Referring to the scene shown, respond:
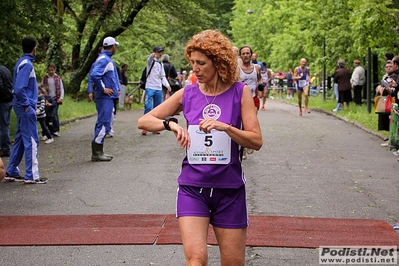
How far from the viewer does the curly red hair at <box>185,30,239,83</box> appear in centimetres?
510

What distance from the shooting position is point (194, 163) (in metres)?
5.07

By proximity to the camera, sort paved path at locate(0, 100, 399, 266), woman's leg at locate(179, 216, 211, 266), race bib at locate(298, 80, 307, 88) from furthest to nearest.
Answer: race bib at locate(298, 80, 307, 88)
paved path at locate(0, 100, 399, 266)
woman's leg at locate(179, 216, 211, 266)

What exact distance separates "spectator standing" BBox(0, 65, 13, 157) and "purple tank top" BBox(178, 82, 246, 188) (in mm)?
9626

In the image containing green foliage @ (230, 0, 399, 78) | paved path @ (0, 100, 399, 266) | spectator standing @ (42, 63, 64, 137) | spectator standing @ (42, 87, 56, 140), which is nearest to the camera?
paved path @ (0, 100, 399, 266)

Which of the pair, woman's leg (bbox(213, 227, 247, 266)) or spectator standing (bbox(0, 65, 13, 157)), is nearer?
woman's leg (bbox(213, 227, 247, 266))

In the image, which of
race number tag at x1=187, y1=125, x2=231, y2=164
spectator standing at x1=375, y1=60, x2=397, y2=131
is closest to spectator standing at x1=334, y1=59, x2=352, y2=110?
spectator standing at x1=375, y1=60, x2=397, y2=131

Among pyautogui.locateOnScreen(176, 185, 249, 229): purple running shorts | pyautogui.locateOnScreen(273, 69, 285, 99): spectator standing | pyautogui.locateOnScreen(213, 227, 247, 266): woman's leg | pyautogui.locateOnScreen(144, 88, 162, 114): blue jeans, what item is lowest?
pyautogui.locateOnScreen(273, 69, 285, 99): spectator standing

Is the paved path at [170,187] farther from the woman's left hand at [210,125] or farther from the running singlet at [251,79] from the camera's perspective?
the woman's left hand at [210,125]

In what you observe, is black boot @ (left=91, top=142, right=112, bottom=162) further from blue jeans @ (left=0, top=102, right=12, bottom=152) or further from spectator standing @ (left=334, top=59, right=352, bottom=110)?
spectator standing @ (left=334, top=59, right=352, bottom=110)

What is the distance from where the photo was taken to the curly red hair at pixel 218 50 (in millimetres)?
5102

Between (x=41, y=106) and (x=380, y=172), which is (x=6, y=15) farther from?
(x=380, y=172)

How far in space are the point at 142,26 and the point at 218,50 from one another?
106 feet

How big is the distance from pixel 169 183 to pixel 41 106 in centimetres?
731

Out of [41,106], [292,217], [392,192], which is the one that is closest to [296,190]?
[392,192]
